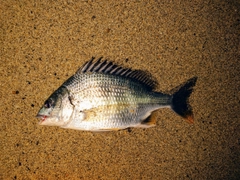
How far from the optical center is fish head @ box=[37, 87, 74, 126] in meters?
1.72

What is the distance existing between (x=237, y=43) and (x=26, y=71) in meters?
2.65

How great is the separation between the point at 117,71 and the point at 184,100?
89cm

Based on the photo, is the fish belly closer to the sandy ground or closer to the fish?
the fish

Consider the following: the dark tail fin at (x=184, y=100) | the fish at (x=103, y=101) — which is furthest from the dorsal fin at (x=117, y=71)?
the dark tail fin at (x=184, y=100)

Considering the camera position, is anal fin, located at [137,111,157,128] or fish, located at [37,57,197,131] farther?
anal fin, located at [137,111,157,128]

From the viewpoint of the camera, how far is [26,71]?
6.75 ft

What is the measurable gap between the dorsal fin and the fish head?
34cm

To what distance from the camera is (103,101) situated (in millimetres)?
1773

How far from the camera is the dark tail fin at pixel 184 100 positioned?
204 cm

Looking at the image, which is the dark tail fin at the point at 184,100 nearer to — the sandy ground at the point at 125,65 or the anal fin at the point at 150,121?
the sandy ground at the point at 125,65

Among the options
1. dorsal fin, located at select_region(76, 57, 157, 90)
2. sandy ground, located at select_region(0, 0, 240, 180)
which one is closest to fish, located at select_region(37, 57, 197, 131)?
dorsal fin, located at select_region(76, 57, 157, 90)

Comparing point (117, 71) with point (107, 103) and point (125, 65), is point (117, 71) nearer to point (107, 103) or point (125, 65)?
point (125, 65)

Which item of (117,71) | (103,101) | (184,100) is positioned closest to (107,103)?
(103,101)

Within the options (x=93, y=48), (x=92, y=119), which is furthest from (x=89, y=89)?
(x=93, y=48)
